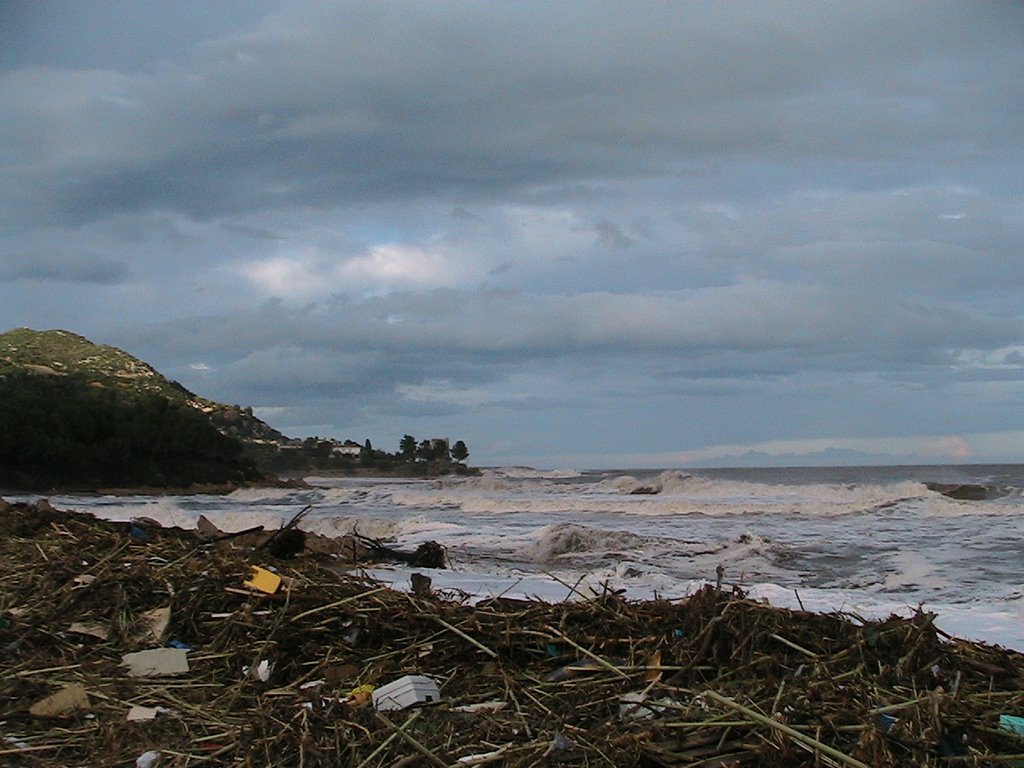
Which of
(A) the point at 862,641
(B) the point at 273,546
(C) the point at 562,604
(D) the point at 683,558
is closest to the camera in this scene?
(A) the point at 862,641

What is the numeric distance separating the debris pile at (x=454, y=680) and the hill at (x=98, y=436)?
26.8m

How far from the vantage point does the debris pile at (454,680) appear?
249 centimetres

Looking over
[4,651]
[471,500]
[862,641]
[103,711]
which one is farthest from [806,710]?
[471,500]

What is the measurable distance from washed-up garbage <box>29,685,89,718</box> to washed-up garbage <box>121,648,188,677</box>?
11.9 inches

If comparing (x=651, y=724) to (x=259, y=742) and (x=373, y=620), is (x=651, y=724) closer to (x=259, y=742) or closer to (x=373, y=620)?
(x=259, y=742)

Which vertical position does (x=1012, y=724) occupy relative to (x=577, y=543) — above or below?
above

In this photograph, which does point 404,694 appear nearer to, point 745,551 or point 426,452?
point 745,551

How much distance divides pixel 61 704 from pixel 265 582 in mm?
1097

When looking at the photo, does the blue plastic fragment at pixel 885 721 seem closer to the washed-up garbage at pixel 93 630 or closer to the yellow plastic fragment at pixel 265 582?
the yellow plastic fragment at pixel 265 582

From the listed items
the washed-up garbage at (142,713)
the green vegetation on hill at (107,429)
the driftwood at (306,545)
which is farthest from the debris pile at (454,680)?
the green vegetation on hill at (107,429)

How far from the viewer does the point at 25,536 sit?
20.0 feet

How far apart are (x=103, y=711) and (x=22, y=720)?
243mm

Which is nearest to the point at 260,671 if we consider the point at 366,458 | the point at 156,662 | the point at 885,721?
the point at 156,662

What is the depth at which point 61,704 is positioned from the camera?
3.05m
